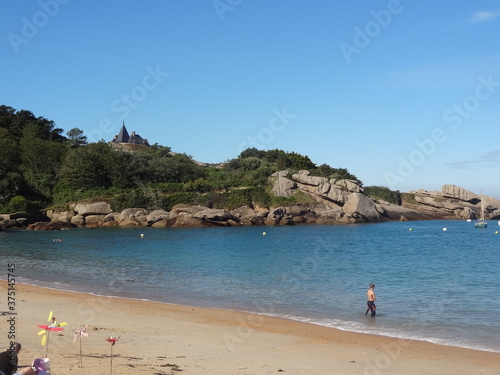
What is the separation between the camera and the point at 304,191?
3391 inches

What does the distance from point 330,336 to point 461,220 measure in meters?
101

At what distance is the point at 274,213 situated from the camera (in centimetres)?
7862

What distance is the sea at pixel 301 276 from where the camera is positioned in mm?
18531

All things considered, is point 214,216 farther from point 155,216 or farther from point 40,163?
point 40,163

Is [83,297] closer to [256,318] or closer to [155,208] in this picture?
[256,318]

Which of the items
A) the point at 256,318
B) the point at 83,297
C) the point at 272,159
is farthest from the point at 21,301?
the point at 272,159

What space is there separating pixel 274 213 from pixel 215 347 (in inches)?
2568

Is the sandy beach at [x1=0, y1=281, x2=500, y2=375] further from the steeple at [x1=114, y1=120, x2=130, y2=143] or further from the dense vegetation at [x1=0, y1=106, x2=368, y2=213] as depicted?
the steeple at [x1=114, y1=120, x2=130, y2=143]

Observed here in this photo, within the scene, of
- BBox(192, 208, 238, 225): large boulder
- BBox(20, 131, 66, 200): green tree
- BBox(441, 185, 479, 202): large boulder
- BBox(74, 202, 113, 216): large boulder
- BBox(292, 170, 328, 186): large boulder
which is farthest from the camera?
BBox(441, 185, 479, 202): large boulder

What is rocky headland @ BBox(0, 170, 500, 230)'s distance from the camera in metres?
72.9

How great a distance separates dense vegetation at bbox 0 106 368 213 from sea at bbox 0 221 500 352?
2687 cm

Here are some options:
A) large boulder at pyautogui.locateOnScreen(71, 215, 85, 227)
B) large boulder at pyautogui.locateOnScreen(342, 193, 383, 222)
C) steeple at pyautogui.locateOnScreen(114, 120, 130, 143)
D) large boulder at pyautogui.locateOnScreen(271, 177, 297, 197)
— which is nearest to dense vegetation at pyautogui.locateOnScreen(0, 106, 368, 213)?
large boulder at pyautogui.locateOnScreen(271, 177, 297, 197)

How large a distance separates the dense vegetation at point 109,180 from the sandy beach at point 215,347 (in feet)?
204

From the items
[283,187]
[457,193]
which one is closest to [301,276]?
[283,187]
